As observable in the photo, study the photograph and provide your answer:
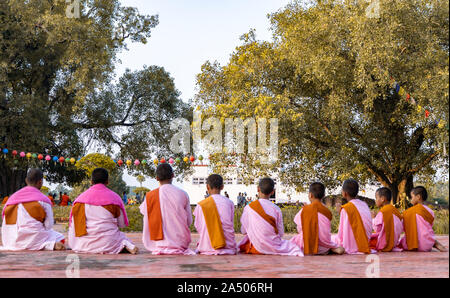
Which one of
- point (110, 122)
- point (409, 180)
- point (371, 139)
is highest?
point (110, 122)

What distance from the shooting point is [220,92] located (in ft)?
86.0

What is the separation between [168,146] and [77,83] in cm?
767

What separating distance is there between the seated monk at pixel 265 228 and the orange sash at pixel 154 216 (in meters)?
1.34

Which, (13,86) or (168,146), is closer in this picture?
(13,86)

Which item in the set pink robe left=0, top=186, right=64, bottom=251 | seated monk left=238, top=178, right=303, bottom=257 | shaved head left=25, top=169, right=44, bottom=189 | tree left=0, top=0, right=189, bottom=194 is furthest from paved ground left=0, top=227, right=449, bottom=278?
tree left=0, top=0, right=189, bottom=194

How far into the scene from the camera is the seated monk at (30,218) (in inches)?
358

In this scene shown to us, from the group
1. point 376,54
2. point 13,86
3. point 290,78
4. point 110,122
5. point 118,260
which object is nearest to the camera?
point 118,260

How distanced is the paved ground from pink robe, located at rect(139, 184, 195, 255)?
42cm

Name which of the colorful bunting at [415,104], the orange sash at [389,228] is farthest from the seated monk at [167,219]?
the colorful bunting at [415,104]

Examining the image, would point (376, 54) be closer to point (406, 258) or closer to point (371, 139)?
point (371, 139)

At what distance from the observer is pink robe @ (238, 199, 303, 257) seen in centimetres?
862

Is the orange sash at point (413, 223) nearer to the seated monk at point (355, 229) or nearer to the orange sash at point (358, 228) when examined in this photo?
the seated monk at point (355, 229)

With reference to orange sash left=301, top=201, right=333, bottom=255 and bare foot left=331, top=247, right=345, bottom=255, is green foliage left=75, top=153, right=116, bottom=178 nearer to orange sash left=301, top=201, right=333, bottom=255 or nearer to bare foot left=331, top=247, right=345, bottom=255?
orange sash left=301, top=201, right=333, bottom=255
